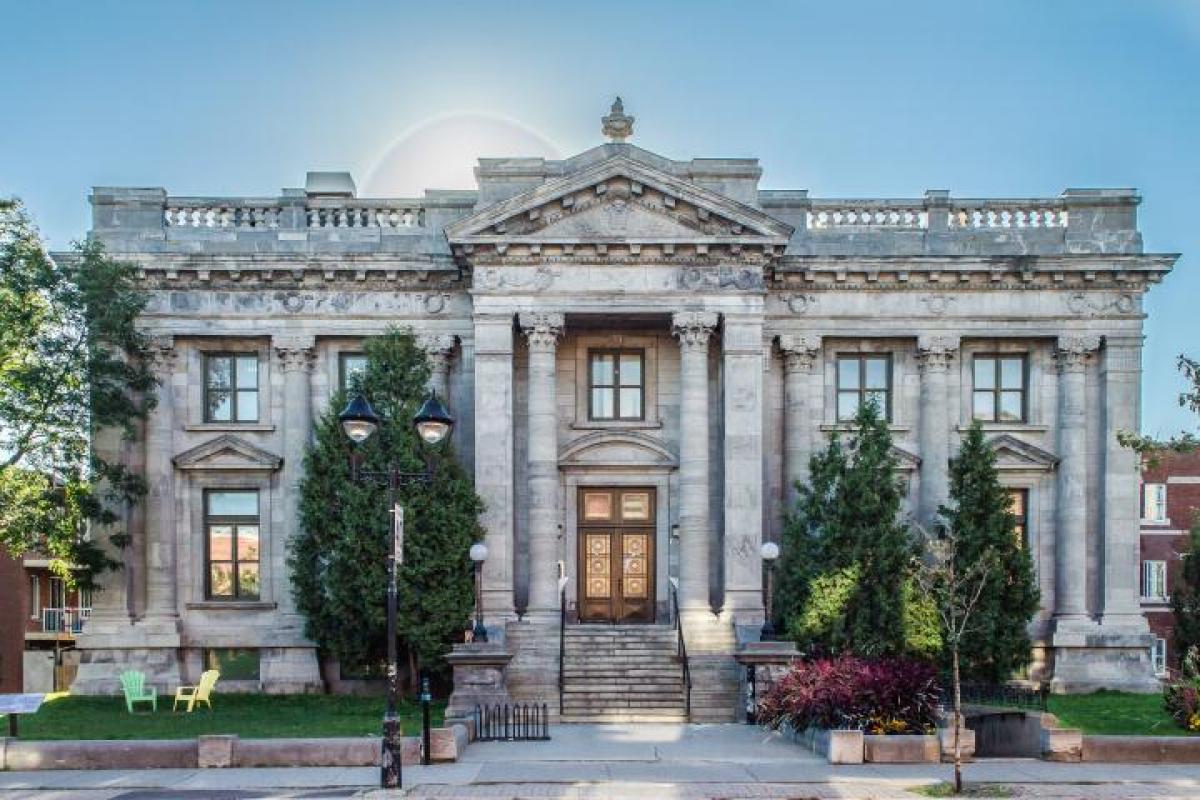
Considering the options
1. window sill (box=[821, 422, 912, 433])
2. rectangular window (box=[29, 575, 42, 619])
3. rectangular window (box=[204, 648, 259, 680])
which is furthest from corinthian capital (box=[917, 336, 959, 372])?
rectangular window (box=[29, 575, 42, 619])

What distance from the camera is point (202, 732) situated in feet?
71.4

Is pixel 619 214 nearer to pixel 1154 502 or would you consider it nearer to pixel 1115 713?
pixel 1115 713

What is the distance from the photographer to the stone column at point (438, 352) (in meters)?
29.8

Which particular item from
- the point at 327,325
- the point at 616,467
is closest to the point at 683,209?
the point at 616,467

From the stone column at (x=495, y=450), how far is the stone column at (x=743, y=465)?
16.8 feet

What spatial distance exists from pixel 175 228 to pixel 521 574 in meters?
12.5

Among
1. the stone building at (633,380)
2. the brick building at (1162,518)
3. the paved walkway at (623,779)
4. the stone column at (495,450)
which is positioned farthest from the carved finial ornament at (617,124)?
the brick building at (1162,518)

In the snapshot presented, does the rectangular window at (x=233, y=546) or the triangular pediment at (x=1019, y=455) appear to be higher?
the triangular pediment at (x=1019, y=455)

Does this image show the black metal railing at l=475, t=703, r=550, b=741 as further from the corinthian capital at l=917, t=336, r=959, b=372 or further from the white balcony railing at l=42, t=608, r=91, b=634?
the white balcony railing at l=42, t=608, r=91, b=634

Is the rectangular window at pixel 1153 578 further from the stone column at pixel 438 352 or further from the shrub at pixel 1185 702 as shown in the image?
the stone column at pixel 438 352

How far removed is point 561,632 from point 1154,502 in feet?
86.9

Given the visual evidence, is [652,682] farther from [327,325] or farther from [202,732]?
[327,325]


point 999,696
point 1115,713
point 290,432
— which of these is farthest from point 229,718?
point 1115,713

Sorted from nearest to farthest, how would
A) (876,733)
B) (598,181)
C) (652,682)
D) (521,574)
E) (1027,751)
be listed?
(876,733) → (1027,751) → (652,682) → (598,181) → (521,574)
